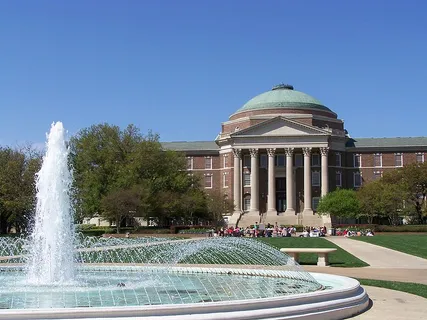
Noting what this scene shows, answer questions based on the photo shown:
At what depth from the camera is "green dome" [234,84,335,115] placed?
313 feet

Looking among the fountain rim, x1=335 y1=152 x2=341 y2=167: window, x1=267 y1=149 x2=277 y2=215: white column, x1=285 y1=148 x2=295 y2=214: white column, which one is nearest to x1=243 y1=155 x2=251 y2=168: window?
x1=267 y1=149 x2=277 y2=215: white column

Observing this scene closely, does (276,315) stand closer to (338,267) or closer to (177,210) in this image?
(338,267)

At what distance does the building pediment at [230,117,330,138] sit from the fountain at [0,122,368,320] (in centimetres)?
6551

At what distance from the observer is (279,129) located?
298 ft

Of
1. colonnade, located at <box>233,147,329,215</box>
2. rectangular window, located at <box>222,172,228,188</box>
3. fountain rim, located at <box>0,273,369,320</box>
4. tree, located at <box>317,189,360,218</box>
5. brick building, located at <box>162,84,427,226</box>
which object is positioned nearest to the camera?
fountain rim, located at <box>0,273,369,320</box>

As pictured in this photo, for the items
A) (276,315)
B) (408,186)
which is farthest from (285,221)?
(276,315)

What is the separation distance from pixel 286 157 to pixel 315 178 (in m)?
5.86

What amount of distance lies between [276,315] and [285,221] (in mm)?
75517

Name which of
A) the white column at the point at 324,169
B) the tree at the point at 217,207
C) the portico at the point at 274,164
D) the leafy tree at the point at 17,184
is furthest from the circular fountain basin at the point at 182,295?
the white column at the point at 324,169

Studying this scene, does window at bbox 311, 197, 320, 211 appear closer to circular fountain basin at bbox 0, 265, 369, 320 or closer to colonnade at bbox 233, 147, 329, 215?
colonnade at bbox 233, 147, 329, 215

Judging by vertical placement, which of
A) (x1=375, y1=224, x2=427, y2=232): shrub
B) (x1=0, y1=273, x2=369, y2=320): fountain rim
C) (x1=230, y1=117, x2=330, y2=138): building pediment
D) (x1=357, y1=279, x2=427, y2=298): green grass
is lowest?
(x1=357, y1=279, x2=427, y2=298): green grass

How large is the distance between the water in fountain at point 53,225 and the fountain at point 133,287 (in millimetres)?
29

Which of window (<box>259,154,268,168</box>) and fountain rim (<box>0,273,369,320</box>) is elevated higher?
window (<box>259,154,268,168</box>)

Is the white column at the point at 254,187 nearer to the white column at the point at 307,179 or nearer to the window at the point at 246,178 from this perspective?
the window at the point at 246,178
